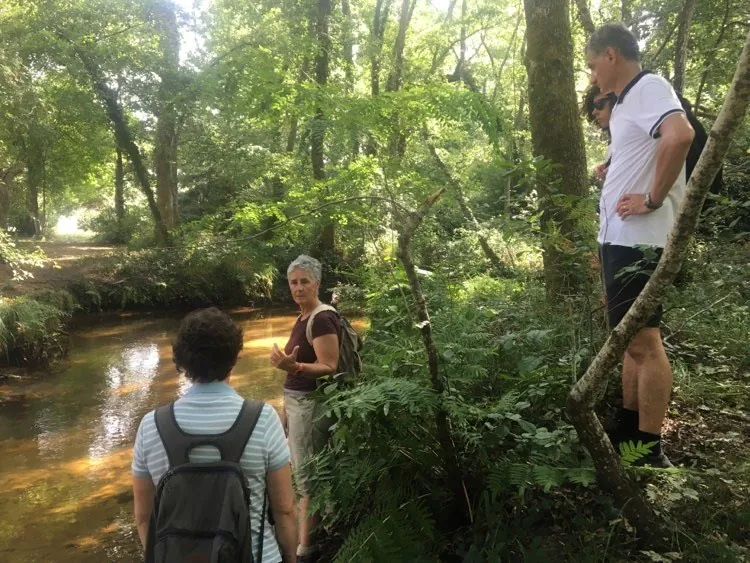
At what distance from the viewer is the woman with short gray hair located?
3.03 m

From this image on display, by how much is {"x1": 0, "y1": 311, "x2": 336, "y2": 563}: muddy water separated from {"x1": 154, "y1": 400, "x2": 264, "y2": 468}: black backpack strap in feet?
9.63

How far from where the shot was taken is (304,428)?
316 cm

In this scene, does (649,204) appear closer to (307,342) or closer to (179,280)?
(307,342)

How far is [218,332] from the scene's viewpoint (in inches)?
76.8

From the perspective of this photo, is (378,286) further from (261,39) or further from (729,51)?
(261,39)

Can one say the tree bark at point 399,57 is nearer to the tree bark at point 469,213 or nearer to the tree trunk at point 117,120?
the tree trunk at point 117,120

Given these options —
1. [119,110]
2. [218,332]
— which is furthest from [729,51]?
[119,110]

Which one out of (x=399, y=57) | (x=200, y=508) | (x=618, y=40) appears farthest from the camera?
(x=399, y=57)

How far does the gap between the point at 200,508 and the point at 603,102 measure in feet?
9.04

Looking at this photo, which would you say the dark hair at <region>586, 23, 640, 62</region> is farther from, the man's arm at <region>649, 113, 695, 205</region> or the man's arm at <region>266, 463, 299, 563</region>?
the man's arm at <region>266, 463, 299, 563</region>

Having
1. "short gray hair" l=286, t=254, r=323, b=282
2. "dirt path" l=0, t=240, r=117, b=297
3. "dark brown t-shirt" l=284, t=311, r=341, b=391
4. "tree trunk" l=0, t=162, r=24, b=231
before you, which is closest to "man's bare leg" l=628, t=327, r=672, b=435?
"dark brown t-shirt" l=284, t=311, r=341, b=391

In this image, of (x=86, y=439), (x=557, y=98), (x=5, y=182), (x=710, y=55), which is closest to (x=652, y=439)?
(x=557, y=98)

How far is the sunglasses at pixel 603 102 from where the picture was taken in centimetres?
276

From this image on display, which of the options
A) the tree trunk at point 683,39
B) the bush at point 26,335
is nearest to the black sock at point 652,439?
the tree trunk at point 683,39
